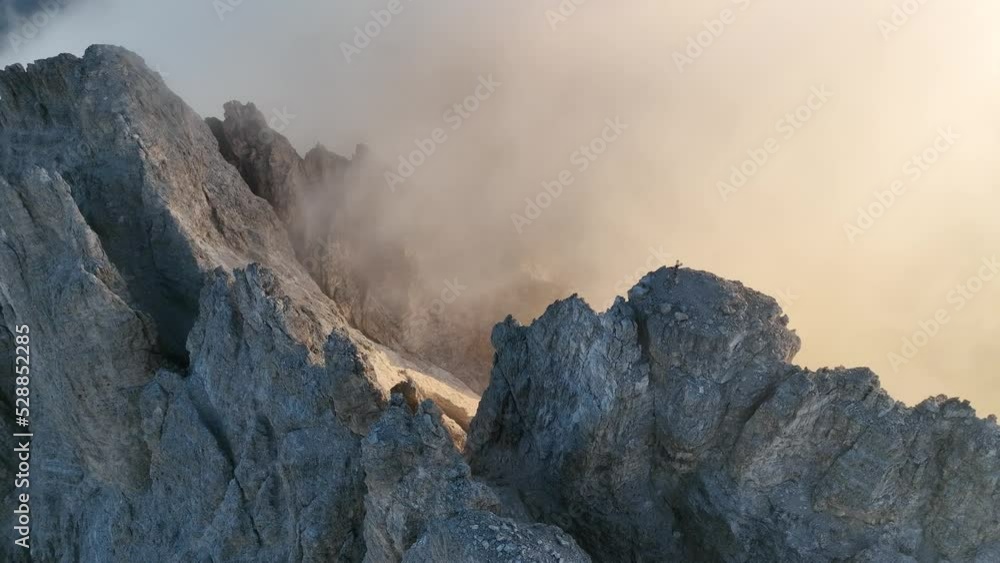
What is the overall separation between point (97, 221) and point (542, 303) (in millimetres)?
45116

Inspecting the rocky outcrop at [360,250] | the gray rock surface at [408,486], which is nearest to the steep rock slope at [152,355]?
the gray rock surface at [408,486]

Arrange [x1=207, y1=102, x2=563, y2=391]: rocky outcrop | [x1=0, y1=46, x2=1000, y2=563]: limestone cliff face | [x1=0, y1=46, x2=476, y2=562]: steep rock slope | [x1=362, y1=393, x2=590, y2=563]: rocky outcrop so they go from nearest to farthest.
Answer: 1. [x1=362, y1=393, x2=590, y2=563]: rocky outcrop
2. [x1=0, y1=46, x2=1000, y2=563]: limestone cliff face
3. [x1=0, y1=46, x2=476, y2=562]: steep rock slope
4. [x1=207, y1=102, x2=563, y2=391]: rocky outcrop

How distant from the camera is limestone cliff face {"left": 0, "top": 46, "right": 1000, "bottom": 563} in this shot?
66.8 feet

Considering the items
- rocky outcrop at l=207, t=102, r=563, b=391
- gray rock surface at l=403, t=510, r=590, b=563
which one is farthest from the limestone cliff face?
rocky outcrop at l=207, t=102, r=563, b=391

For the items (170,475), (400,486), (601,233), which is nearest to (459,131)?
(601,233)

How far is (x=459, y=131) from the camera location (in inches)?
4166

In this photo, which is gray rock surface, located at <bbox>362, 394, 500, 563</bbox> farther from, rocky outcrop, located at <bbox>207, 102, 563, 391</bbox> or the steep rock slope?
rocky outcrop, located at <bbox>207, 102, 563, 391</bbox>

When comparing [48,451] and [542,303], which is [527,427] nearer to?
[48,451]

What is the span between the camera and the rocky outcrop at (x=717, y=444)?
66.0ft

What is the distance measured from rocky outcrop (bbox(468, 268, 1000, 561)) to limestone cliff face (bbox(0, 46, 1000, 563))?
8 cm

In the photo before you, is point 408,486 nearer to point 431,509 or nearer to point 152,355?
point 431,509

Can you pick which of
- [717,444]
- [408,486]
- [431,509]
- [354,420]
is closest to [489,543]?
[431,509]

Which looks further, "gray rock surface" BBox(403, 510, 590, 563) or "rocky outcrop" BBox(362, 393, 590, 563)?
"rocky outcrop" BBox(362, 393, 590, 563)

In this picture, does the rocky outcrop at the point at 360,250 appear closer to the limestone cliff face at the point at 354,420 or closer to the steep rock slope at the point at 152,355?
the steep rock slope at the point at 152,355
